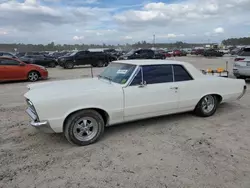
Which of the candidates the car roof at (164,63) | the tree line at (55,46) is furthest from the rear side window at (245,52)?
the tree line at (55,46)

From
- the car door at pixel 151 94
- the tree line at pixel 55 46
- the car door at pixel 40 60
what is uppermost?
the tree line at pixel 55 46

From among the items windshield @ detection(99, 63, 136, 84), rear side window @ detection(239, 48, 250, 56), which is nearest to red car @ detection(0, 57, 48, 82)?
windshield @ detection(99, 63, 136, 84)

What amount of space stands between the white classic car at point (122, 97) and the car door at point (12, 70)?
8092mm

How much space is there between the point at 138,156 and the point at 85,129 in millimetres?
1099

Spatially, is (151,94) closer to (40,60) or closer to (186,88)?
(186,88)

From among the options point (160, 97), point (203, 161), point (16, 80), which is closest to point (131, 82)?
point (160, 97)

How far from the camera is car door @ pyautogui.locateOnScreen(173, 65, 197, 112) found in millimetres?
5086

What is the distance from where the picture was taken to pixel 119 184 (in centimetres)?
299

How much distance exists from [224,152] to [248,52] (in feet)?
27.1

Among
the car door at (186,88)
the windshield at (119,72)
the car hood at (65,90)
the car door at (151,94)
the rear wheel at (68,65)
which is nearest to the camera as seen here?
the car hood at (65,90)

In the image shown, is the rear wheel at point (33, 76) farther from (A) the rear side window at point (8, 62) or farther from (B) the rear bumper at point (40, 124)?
(B) the rear bumper at point (40, 124)

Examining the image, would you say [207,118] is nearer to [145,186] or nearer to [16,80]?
[145,186]

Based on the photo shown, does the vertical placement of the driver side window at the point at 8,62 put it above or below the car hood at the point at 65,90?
above

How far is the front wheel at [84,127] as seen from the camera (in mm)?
3973
